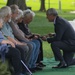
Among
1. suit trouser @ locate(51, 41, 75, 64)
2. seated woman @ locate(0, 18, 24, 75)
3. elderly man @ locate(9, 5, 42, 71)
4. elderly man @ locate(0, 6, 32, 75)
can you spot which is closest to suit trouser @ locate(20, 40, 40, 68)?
elderly man @ locate(9, 5, 42, 71)

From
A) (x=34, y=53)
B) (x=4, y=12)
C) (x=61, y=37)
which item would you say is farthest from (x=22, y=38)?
(x=61, y=37)

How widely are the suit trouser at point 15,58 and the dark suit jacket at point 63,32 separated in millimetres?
2024

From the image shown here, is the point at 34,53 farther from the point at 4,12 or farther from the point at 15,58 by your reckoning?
the point at 4,12

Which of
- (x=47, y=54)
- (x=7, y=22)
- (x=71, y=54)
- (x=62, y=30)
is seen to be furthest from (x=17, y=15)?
(x=47, y=54)

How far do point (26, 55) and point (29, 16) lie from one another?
1449 millimetres

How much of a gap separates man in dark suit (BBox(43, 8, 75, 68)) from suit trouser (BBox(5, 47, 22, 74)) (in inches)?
78.6

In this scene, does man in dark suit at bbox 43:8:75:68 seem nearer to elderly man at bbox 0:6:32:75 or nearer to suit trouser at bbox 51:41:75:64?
suit trouser at bbox 51:41:75:64

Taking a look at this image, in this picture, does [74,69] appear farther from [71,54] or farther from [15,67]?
[15,67]

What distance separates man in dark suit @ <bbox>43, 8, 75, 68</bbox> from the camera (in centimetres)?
977

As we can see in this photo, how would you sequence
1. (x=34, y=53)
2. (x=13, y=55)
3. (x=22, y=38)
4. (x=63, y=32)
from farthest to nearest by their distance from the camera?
(x=63, y=32) → (x=34, y=53) → (x=22, y=38) → (x=13, y=55)

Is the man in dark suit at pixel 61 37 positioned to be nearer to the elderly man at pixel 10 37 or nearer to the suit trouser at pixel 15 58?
the elderly man at pixel 10 37

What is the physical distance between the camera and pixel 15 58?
7941 mm

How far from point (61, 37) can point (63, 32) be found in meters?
0.14

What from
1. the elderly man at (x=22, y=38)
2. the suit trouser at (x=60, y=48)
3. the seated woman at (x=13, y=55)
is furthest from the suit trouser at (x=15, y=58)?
the suit trouser at (x=60, y=48)
